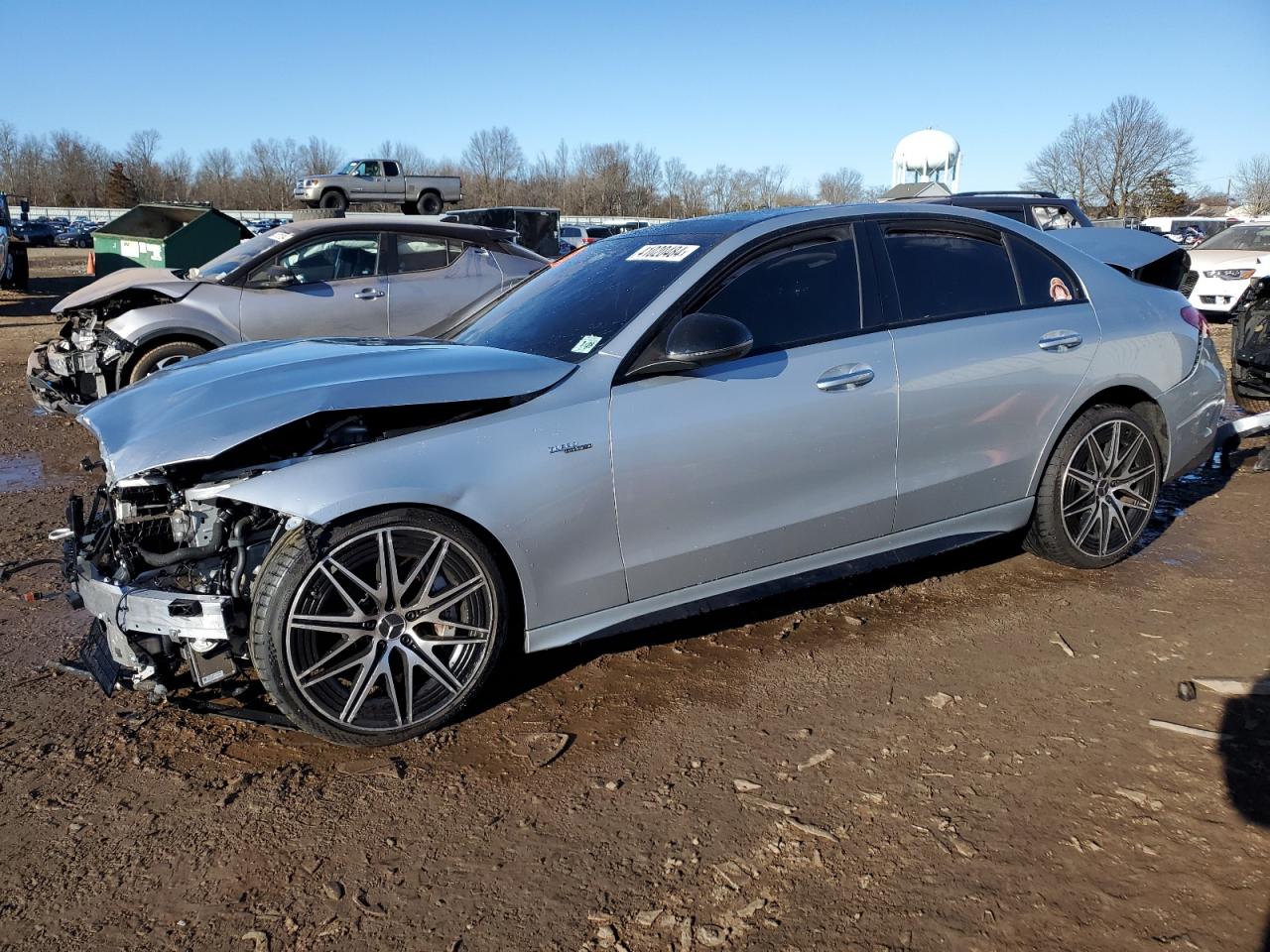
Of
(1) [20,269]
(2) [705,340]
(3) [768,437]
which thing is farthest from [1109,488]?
(1) [20,269]

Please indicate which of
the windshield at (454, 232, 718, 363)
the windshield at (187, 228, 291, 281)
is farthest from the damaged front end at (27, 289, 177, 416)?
the windshield at (454, 232, 718, 363)

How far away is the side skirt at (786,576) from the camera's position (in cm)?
339

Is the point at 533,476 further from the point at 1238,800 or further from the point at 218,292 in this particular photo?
the point at 218,292

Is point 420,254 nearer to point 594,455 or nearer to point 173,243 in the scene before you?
point 594,455

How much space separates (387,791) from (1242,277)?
14.7 m

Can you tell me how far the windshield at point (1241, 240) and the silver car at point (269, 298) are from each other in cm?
1207

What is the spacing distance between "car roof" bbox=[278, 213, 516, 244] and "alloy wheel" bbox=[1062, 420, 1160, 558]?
20.2 ft

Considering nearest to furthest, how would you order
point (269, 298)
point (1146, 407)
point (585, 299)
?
1. point (585, 299)
2. point (1146, 407)
3. point (269, 298)

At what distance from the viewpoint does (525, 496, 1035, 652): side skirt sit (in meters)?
3.39

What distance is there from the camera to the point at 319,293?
8258 mm

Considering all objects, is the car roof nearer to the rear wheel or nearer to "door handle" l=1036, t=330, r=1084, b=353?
"door handle" l=1036, t=330, r=1084, b=353

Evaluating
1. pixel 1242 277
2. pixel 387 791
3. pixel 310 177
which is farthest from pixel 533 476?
pixel 310 177

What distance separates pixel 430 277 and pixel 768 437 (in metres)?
5.87

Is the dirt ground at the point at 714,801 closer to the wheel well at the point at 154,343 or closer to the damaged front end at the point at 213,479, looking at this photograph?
the damaged front end at the point at 213,479
